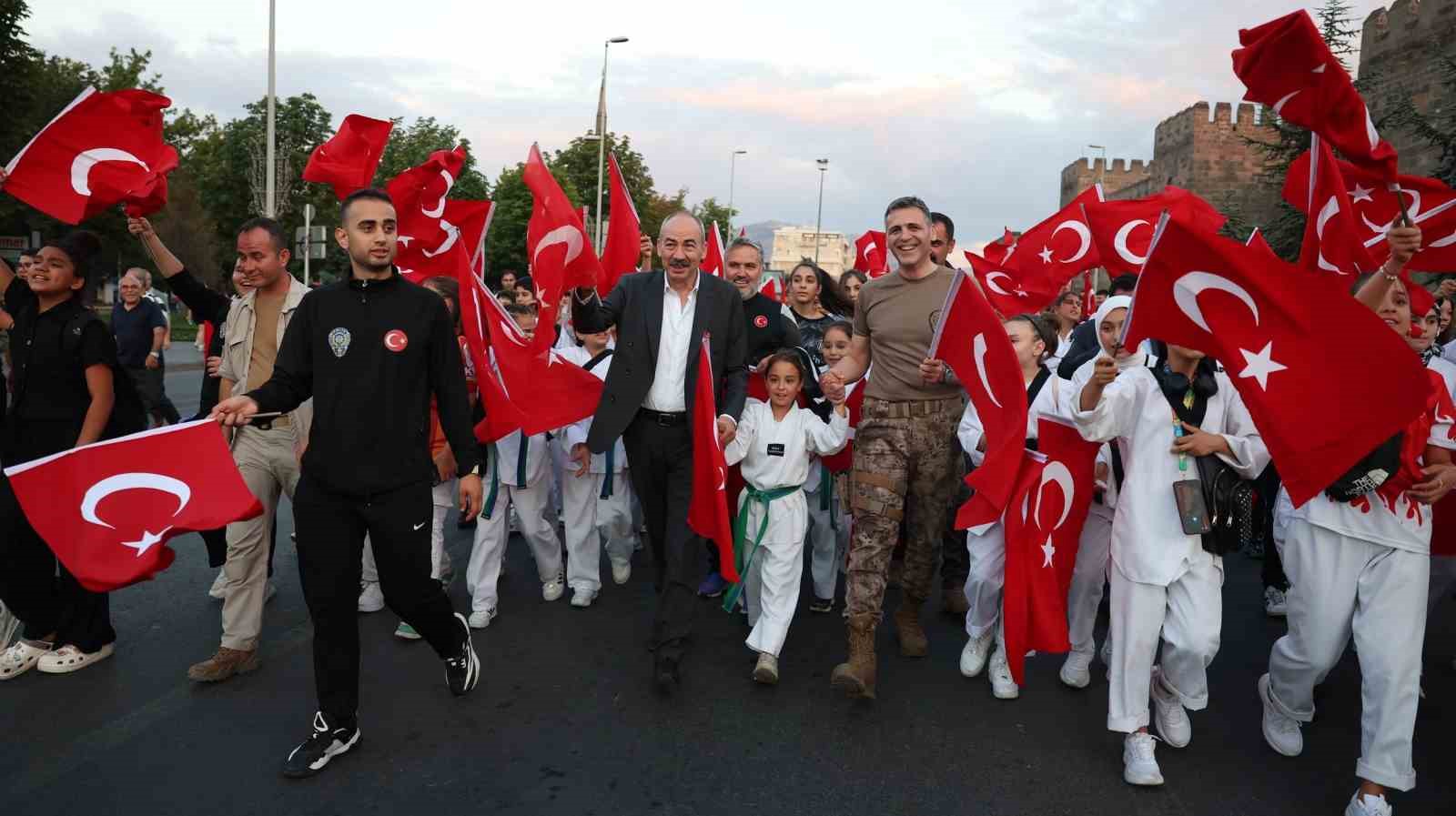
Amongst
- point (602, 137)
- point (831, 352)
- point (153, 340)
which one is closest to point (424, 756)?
point (831, 352)

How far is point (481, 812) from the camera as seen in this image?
3.61m

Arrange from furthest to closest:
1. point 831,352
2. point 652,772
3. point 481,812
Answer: point 831,352 → point 652,772 → point 481,812

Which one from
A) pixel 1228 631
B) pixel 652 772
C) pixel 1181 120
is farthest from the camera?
pixel 1181 120

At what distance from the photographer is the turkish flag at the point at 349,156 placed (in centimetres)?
663

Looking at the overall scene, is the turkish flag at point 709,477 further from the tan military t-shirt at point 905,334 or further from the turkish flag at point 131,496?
the turkish flag at point 131,496

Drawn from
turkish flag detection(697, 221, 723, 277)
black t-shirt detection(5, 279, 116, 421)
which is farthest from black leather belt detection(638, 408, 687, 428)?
turkish flag detection(697, 221, 723, 277)

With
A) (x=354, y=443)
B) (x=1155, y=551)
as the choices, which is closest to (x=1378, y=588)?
(x=1155, y=551)

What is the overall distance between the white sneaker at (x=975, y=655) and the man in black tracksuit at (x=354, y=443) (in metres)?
2.62

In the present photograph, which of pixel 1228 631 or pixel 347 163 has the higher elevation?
pixel 347 163

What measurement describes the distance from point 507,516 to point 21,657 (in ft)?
7.94

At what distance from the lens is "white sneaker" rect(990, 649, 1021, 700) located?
4867 millimetres

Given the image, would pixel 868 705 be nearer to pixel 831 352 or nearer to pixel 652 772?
pixel 652 772

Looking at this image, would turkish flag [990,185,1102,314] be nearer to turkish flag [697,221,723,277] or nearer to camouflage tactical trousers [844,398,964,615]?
turkish flag [697,221,723,277]

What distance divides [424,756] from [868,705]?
1.97 m
